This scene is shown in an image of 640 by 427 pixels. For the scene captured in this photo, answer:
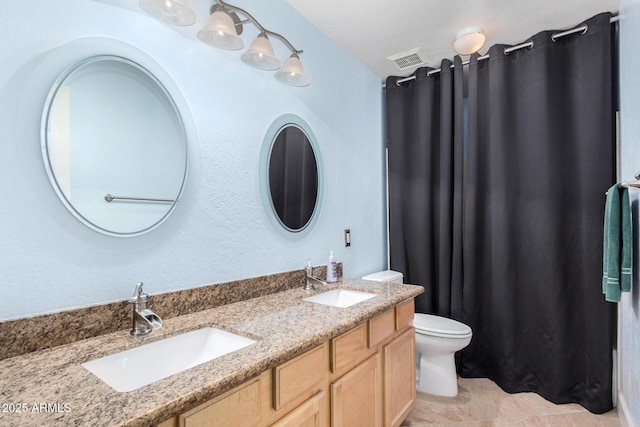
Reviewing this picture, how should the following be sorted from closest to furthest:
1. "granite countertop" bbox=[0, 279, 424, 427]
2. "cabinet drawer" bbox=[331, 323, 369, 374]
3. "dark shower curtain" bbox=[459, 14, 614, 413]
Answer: "granite countertop" bbox=[0, 279, 424, 427] < "cabinet drawer" bbox=[331, 323, 369, 374] < "dark shower curtain" bbox=[459, 14, 614, 413]

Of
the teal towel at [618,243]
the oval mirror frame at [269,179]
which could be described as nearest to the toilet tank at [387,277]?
the oval mirror frame at [269,179]

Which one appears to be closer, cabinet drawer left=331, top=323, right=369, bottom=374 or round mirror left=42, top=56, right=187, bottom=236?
round mirror left=42, top=56, right=187, bottom=236

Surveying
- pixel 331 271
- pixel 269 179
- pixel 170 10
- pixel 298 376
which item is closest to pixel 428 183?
pixel 331 271

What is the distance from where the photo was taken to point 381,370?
1.50 meters

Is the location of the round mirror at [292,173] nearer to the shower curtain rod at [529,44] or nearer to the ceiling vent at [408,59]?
the ceiling vent at [408,59]

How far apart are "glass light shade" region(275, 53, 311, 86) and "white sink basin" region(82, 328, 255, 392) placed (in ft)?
4.00

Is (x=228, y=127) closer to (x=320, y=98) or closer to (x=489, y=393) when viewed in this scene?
(x=320, y=98)

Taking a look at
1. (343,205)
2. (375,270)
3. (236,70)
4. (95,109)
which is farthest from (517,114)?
(95,109)

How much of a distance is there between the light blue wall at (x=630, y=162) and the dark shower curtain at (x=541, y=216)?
3.3 inches

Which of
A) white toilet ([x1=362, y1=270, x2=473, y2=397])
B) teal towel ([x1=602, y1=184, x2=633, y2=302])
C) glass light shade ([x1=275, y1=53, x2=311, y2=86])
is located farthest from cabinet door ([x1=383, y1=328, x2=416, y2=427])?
glass light shade ([x1=275, y1=53, x2=311, y2=86])

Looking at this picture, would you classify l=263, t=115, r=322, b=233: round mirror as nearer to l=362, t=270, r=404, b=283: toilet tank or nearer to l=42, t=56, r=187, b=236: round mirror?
l=42, t=56, r=187, b=236: round mirror

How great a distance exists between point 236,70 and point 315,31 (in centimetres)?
80

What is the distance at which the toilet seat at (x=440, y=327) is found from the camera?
6.63ft

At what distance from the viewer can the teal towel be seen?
1.56 metres
